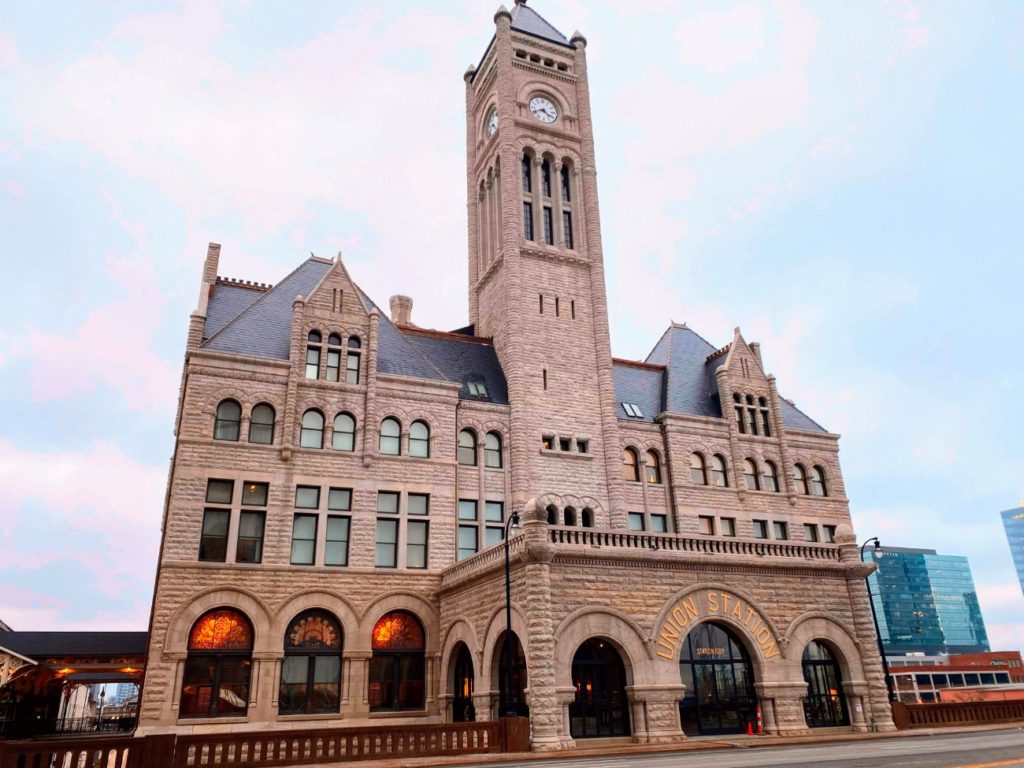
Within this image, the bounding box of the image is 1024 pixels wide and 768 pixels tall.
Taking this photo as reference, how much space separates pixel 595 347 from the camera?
3925 centimetres

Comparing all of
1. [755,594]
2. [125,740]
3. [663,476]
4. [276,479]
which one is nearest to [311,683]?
[276,479]

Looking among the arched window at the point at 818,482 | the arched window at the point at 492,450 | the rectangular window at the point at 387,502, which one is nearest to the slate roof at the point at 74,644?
the rectangular window at the point at 387,502

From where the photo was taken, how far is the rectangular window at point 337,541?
30.9 m

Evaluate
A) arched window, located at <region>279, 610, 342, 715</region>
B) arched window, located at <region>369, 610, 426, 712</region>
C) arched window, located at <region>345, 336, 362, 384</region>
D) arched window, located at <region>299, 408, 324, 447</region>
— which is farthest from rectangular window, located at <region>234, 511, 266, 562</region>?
arched window, located at <region>345, 336, 362, 384</region>

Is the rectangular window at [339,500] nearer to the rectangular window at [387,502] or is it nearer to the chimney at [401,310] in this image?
the rectangular window at [387,502]

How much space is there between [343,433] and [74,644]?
22.0 m

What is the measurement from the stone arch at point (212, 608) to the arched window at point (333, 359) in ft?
31.1

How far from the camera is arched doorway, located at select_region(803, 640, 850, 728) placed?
87.1 ft

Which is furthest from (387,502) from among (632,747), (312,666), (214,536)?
(632,747)

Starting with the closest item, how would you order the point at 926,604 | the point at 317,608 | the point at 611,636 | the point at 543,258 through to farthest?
1. the point at 611,636
2. the point at 317,608
3. the point at 543,258
4. the point at 926,604

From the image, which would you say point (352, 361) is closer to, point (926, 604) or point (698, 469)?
point (698, 469)

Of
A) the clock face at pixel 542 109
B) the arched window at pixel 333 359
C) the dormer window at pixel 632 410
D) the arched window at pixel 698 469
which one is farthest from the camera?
the clock face at pixel 542 109

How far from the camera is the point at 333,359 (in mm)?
33688

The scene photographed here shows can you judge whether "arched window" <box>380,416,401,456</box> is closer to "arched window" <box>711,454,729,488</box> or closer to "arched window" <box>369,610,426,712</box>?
"arched window" <box>369,610,426,712</box>
